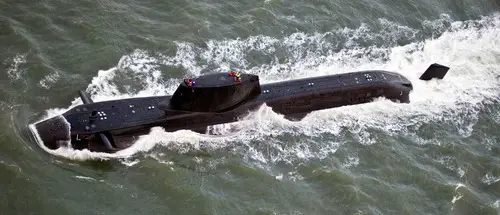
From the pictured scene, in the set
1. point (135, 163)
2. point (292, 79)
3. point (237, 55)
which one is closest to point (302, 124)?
point (292, 79)

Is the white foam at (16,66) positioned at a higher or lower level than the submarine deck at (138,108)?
higher

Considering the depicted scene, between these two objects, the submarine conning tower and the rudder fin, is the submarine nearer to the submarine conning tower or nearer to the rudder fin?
the submarine conning tower

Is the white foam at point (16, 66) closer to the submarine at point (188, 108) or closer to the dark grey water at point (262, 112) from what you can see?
the dark grey water at point (262, 112)

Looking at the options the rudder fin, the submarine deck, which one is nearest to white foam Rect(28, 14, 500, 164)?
the rudder fin

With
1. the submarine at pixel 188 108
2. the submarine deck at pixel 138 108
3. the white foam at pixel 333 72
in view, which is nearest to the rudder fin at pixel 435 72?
the white foam at pixel 333 72

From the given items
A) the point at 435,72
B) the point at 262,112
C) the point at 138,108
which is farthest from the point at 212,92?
the point at 435,72

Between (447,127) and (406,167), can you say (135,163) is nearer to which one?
(406,167)
